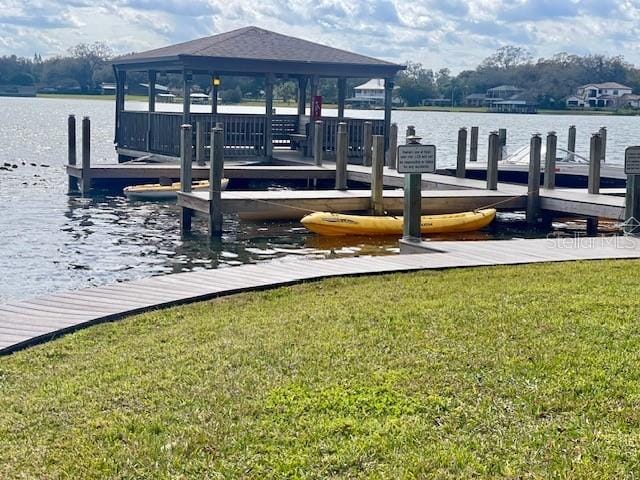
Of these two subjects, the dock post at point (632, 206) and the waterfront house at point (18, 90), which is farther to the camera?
the waterfront house at point (18, 90)

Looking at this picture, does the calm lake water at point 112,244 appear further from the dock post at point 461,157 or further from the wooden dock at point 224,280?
the dock post at point 461,157

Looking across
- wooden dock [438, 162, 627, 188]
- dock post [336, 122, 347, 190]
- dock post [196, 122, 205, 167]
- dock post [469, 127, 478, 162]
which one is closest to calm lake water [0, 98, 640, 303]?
dock post [196, 122, 205, 167]

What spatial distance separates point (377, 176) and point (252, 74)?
10.4 metres

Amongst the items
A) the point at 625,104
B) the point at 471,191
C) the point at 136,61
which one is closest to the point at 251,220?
the point at 471,191

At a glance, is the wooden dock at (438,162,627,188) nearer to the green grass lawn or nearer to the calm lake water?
the calm lake water

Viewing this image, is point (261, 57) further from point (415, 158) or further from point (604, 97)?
point (604, 97)

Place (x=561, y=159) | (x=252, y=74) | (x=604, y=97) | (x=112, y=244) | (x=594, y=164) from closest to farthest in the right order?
(x=112, y=244) < (x=594, y=164) < (x=561, y=159) < (x=252, y=74) < (x=604, y=97)

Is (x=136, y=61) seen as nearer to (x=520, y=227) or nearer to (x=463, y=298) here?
(x=520, y=227)

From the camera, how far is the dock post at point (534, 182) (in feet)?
57.5

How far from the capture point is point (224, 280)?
9406 mm

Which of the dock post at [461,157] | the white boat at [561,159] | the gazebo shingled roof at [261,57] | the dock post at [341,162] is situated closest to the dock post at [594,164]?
the dock post at [461,157]

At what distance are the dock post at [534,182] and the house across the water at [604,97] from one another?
85.9 meters

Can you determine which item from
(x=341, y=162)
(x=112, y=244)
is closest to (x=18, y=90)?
(x=341, y=162)

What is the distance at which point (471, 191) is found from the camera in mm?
18906
